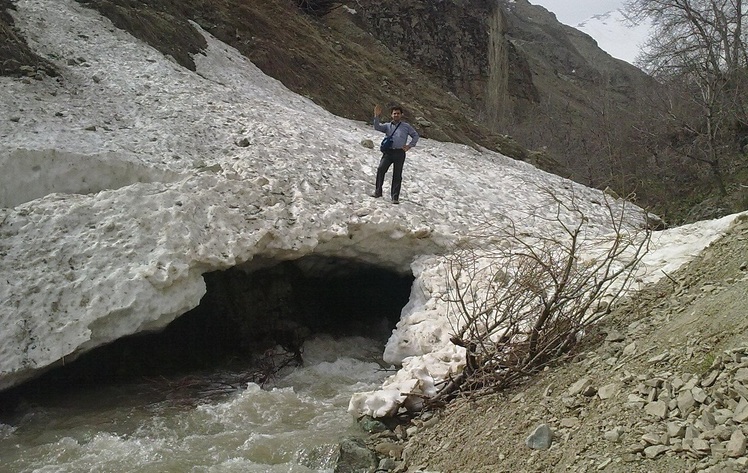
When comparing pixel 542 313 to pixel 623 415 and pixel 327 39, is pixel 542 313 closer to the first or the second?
pixel 623 415

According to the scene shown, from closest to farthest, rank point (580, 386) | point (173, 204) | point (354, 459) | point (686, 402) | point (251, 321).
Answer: point (686, 402) → point (580, 386) → point (354, 459) → point (173, 204) → point (251, 321)

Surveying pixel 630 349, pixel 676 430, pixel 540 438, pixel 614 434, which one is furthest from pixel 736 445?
pixel 630 349

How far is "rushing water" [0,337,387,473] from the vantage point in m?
4.66

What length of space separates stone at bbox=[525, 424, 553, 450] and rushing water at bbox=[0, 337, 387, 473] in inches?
60.7

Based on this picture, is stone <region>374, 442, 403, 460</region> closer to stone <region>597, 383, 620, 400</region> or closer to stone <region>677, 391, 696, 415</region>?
stone <region>597, 383, 620, 400</region>

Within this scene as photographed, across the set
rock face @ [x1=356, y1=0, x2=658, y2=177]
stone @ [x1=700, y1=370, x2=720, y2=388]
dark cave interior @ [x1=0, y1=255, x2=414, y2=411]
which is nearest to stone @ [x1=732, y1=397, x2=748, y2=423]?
stone @ [x1=700, y1=370, x2=720, y2=388]

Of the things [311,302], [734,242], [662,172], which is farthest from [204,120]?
[662,172]

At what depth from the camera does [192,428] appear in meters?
5.40

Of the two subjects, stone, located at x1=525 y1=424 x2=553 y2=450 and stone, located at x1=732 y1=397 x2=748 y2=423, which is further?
stone, located at x1=525 y1=424 x2=553 y2=450

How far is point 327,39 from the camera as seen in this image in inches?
701

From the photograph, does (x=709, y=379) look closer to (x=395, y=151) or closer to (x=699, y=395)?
(x=699, y=395)

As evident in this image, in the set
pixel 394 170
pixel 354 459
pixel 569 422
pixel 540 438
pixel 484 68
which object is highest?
pixel 484 68

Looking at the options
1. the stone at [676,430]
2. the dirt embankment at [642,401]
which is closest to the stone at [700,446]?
the dirt embankment at [642,401]

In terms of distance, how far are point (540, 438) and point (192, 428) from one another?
125 inches
